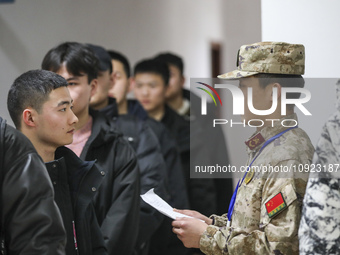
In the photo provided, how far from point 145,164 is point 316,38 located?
1.54 meters

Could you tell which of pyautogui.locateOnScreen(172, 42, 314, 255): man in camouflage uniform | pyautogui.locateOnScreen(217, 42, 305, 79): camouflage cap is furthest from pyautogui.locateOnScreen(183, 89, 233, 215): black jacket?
pyautogui.locateOnScreen(217, 42, 305, 79): camouflage cap

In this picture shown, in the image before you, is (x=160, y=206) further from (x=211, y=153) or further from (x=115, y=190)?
(x=211, y=153)

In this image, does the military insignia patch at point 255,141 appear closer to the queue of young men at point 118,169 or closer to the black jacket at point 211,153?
the queue of young men at point 118,169

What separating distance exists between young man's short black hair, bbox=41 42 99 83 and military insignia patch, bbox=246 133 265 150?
45.6 inches

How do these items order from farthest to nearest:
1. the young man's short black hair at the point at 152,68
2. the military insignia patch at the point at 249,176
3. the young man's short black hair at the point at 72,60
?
the young man's short black hair at the point at 152,68 < the young man's short black hair at the point at 72,60 < the military insignia patch at the point at 249,176

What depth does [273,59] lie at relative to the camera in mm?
2311

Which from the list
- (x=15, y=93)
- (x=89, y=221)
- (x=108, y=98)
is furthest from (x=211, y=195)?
(x=15, y=93)

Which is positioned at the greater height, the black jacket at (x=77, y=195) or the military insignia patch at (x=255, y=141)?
the military insignia patch at (x=255, y=141)

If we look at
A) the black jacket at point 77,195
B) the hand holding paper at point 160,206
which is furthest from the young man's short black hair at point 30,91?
the hand holding paper at point 160,206

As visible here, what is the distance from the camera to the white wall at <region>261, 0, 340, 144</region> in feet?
8.77

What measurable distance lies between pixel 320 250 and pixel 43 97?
4.12 ft

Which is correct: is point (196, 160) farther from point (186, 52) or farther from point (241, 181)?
point (186, 52)

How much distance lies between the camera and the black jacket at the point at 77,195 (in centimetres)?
241

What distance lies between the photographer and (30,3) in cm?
469
